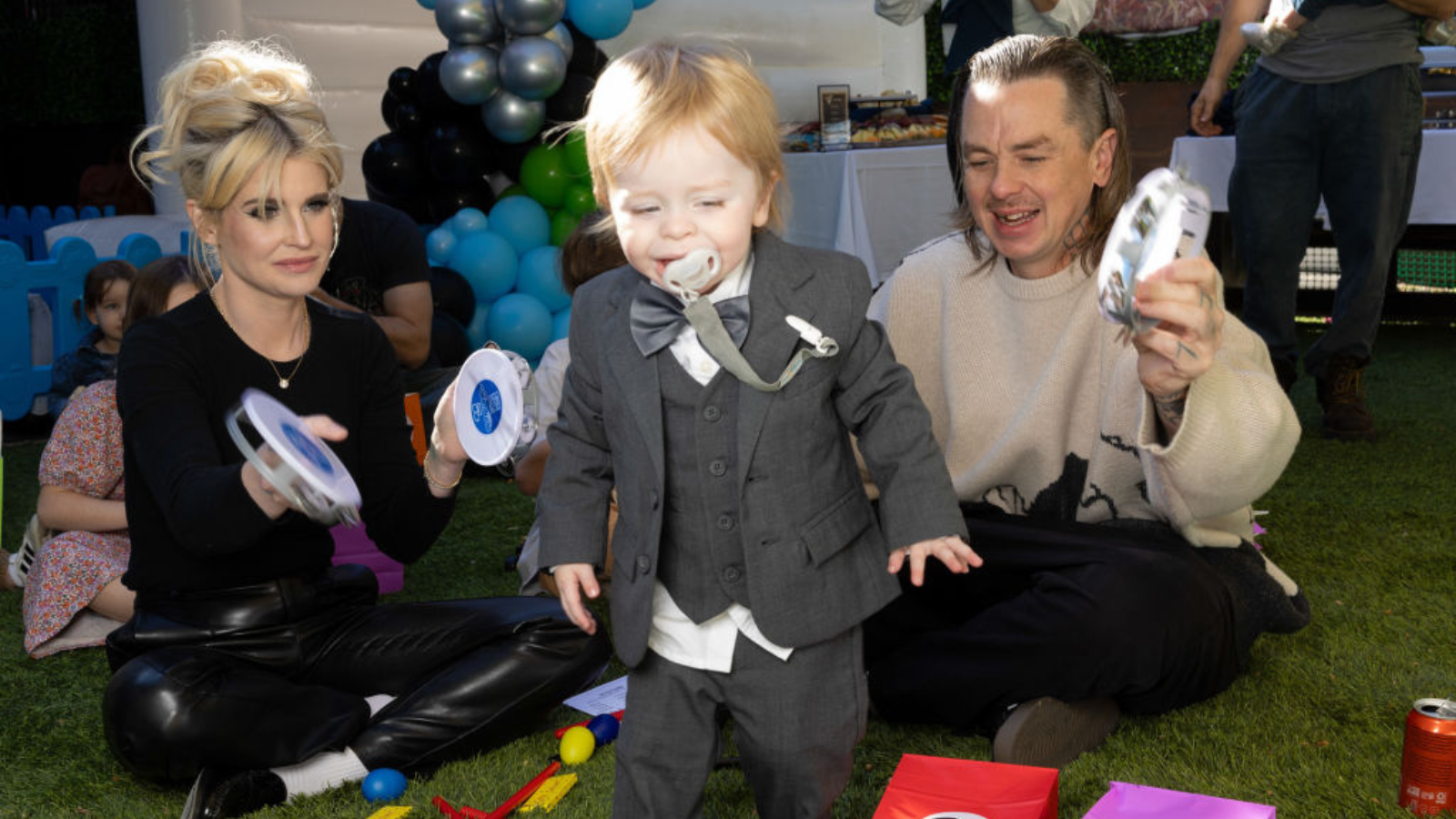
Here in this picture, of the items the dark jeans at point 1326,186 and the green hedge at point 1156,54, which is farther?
the green hedge at point 1156,54

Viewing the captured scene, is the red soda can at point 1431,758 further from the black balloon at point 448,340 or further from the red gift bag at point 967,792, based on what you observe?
the black balloon at point 448,340

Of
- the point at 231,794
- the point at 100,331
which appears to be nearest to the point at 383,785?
the point at 231,794

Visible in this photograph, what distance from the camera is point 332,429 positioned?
1783mm

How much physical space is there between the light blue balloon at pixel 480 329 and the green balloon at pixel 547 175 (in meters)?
0.58

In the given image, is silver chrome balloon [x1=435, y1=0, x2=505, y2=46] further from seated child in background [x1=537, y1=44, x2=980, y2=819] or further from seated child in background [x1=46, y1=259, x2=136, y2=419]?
seated child in background [x1=537, y1=44, x2=980, y2=819]

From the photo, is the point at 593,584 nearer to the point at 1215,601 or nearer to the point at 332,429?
the point at 332,429

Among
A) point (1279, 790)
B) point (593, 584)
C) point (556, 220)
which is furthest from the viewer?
point (556, 220)

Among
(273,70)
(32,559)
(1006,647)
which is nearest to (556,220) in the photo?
(32,559)

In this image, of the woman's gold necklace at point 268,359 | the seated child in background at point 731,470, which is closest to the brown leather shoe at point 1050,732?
the seated child in background at point 731,470

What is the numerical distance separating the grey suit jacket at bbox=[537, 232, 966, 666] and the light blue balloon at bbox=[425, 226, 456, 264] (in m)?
3.84

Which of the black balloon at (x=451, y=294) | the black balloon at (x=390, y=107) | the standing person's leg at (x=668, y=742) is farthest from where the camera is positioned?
the black balloon at (x=390, y=107)

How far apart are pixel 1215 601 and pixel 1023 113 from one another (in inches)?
33.8

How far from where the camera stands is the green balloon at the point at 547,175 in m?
5.56

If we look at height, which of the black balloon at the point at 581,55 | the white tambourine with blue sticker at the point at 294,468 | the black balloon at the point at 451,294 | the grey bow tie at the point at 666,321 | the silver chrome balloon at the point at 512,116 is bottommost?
the black balloon at the point at 451,294
